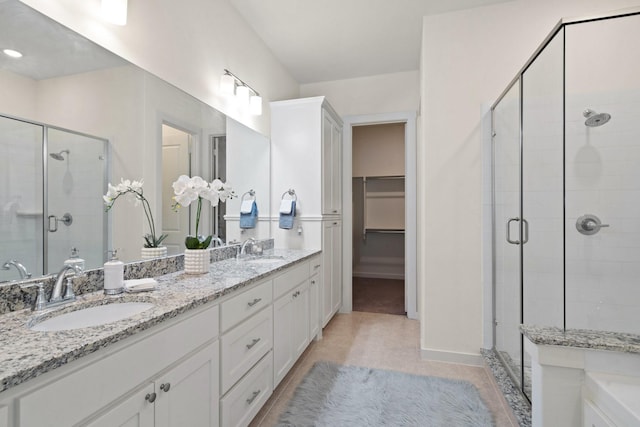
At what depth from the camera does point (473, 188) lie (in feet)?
7.85

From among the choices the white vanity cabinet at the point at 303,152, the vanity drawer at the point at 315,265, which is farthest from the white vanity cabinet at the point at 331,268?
the white vanity cabinet at the point at 303,152

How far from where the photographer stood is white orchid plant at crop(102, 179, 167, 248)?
4.64 feet


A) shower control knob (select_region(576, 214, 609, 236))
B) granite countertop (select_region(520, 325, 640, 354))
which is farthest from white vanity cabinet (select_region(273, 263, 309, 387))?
Answer: shower control knob (select_region(576, 214, 609, 236))

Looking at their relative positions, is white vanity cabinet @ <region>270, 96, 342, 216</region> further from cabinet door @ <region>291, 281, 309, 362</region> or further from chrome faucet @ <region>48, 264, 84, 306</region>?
chrome faucet @ <region>48, 264, 84, 306</region>

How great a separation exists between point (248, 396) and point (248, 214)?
149 cm

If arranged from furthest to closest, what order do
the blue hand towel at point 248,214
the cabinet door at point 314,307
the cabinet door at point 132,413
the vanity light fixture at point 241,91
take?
the blue hand towel at point 248,214, the cabinet door at point 314,307, the vanity light fixture at point 241,91, the cabinet door at point 132,413

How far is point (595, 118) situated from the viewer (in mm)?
2018

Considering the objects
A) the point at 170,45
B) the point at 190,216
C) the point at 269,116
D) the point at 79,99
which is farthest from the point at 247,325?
the point at 269,116

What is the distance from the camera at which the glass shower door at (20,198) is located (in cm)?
103

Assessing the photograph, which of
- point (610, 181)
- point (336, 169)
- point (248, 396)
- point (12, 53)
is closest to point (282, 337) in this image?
point (248, 396)

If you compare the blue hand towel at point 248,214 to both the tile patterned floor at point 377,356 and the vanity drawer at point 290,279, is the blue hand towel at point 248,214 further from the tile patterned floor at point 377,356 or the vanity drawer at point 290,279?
the tile patterned floor at point 377,356

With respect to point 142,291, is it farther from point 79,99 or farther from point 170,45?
point 170,45

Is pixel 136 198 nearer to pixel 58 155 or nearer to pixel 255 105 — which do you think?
pixel 58 155

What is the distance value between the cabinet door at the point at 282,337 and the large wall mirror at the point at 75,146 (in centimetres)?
70
